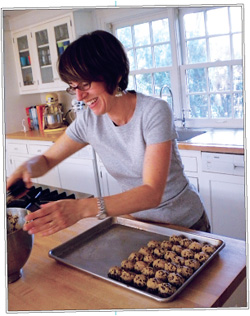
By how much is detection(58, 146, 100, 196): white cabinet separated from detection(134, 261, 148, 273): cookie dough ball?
0.37m

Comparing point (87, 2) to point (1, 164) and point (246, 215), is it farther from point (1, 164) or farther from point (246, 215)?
point (246, 215)

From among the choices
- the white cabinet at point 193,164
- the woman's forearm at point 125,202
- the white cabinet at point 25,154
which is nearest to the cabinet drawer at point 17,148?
the white cabinet at point 25,154

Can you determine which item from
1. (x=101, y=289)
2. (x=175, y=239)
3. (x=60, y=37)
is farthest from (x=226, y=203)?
(x=60, y=37)

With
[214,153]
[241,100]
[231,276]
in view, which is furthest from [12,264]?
[214,153]

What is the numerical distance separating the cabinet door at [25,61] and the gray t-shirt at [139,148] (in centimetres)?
17

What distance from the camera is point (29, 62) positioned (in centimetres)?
102

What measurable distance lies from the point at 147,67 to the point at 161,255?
53 cm

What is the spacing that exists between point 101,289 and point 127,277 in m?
0.06

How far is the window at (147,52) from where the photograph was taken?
0.95m

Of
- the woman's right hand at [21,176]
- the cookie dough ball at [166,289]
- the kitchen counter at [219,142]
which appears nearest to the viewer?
the cookie dough ball at [166,289]

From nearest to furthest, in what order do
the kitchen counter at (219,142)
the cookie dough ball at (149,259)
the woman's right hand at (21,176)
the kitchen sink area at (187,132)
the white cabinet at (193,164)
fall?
the cookie dough ball at (149,259)
the woman's right hand at (21,176)
the kitchen counter at (219,142)
the kitchen sink area at (187,132)
the white cabinet at (193,164)

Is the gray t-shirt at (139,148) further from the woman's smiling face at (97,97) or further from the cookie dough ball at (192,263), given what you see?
the cookie dough ball at (192,263)

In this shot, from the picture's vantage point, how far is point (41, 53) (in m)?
1.11

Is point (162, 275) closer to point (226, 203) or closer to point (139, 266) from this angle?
point (139, 266)
